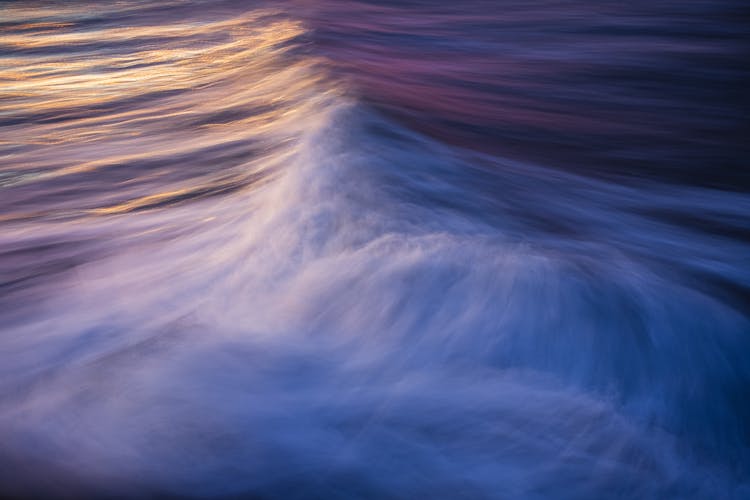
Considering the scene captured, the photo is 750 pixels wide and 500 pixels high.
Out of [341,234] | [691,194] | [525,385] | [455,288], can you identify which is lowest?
[525,385]

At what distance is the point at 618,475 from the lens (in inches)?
50.8

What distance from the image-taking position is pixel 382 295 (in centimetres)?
185

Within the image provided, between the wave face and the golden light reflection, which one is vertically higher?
the golden light reflection

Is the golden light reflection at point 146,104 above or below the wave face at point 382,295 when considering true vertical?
above

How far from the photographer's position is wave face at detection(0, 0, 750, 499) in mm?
1369

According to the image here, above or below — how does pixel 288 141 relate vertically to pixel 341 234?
above

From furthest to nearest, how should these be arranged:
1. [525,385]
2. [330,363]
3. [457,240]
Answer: [457,240], [330,363], [525,385]

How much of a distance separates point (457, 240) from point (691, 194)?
1.16 meters

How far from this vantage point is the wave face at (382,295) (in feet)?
4.49

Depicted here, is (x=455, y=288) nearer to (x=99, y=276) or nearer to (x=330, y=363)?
(x=330, y=363)

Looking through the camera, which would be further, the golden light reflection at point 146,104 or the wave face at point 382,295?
the golden light reflection at point 146,104

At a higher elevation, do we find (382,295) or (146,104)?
(146,104)

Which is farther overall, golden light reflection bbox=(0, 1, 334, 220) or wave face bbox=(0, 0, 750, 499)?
golden light reflection bbox=(0, 1, 334, 220)

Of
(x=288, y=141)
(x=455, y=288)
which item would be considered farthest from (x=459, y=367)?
(x=288, y=141)
